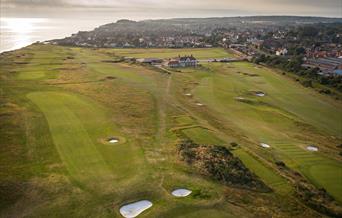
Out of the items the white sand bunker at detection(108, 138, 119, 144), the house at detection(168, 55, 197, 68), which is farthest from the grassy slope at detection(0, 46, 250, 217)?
the house at detection(168, 55, 197, 68)

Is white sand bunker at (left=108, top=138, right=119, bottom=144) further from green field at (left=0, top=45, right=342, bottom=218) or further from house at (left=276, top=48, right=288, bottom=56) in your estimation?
house at (left=276, top=48, right=288, bottom=56)

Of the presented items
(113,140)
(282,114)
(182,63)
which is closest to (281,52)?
(182,63)

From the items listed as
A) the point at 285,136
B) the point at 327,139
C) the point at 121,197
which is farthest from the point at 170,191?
the point at 327,139

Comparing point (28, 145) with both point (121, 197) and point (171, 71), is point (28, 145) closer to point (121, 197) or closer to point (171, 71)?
point (121, 197)

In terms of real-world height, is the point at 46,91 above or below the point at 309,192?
above

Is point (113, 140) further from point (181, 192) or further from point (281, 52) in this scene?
point (281, 52)

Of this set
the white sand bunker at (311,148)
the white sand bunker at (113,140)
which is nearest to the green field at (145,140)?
the white sand bunker at (311,148)

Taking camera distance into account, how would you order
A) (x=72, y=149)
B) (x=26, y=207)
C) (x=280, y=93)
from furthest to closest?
(x=280, y=93), (x=72, y=149), (x=26, y=207)
